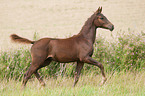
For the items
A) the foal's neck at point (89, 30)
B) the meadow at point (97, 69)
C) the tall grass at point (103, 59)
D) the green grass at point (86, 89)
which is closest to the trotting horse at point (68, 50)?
the foal's neck at point (89, 30)

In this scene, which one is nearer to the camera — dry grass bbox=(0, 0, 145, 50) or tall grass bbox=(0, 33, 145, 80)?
tall grass bbox=(0, 33, 145, 80)

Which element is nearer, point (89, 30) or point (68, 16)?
point (89, 30)

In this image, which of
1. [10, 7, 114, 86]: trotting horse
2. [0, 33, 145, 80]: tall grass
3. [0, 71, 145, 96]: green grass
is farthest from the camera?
[0, 33, 145, 80]: tall grass

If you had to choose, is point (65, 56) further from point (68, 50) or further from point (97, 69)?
point (97, 69)

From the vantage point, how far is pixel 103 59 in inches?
302

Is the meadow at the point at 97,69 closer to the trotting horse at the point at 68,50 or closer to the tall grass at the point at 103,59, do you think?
the tall grass at the point at 103,59

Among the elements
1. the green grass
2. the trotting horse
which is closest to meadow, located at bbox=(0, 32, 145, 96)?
the green grass

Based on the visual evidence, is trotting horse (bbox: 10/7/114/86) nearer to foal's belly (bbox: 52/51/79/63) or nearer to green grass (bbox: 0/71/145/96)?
foal's belly (bbox: 52/51/79/63)

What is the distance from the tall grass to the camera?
719 centimetres

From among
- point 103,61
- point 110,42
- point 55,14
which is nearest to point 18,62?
point 103,61

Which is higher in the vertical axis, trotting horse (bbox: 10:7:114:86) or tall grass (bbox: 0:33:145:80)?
trotting horse (bbox: 10:7:114:86)

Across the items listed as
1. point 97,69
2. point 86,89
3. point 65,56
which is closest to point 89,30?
point 65,56

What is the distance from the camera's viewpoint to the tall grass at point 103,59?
719 centimetres

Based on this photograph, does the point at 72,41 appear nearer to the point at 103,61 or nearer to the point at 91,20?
the point at 91,20
